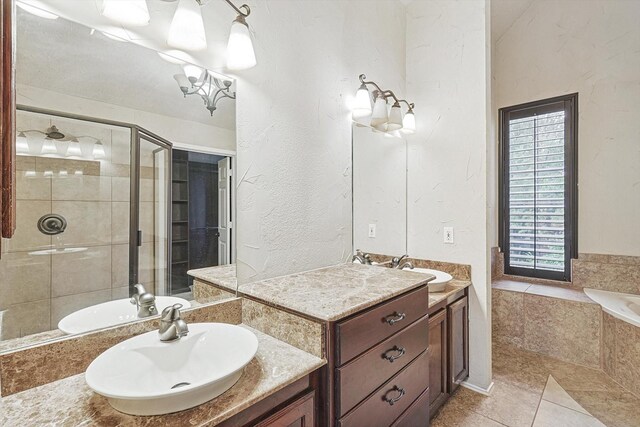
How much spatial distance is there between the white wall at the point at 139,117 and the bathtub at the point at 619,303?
2.83 meters

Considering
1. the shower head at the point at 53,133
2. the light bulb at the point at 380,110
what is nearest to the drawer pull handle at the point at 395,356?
the shower head at the point at 53,133

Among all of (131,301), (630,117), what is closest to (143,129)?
(131,301)

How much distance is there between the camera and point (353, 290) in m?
1.31

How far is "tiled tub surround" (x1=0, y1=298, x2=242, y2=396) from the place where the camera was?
82 centimetres

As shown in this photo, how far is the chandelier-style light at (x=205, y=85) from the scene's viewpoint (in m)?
1.24

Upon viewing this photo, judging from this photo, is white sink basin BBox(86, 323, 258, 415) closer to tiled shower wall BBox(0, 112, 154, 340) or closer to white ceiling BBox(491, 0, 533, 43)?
tiled shower wall BBox(0, 112, 154, 340)

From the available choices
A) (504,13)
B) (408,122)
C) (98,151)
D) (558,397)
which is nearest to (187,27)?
(98,151)

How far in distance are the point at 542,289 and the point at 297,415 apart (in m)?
2.93

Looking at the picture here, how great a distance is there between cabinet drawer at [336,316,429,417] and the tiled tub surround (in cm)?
71

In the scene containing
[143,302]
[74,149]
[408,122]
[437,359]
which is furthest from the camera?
[408,122]

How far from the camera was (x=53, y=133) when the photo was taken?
93cm

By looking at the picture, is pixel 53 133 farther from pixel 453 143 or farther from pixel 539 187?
pixel 539 187

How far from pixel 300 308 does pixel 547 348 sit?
2.74 m

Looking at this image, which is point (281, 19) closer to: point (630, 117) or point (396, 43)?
point (396, 43)
